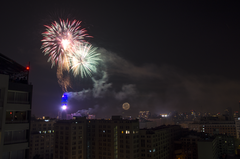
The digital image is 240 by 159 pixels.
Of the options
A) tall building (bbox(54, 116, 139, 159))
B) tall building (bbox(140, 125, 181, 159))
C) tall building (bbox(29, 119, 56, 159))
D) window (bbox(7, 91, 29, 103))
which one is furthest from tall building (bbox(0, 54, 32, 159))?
tall building (bbox(29, 119, 56, 159))

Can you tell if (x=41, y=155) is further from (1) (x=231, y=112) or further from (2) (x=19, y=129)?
(1) (x=231, y=112)

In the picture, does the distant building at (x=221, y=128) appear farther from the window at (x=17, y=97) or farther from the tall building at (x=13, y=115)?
the window at (x=17, y=97)

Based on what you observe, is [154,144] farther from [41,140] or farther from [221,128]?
[221,128]

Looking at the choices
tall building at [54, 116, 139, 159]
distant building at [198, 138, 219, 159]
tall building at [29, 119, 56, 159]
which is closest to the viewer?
tall building at [54, 116, 139, 159]

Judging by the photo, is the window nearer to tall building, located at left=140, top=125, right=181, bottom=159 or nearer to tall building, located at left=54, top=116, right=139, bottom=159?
tall building, located at left=54, top=116, right=139, bottom=159

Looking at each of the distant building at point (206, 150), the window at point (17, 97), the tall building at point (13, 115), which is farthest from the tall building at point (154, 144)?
the window at point (17, 97)
